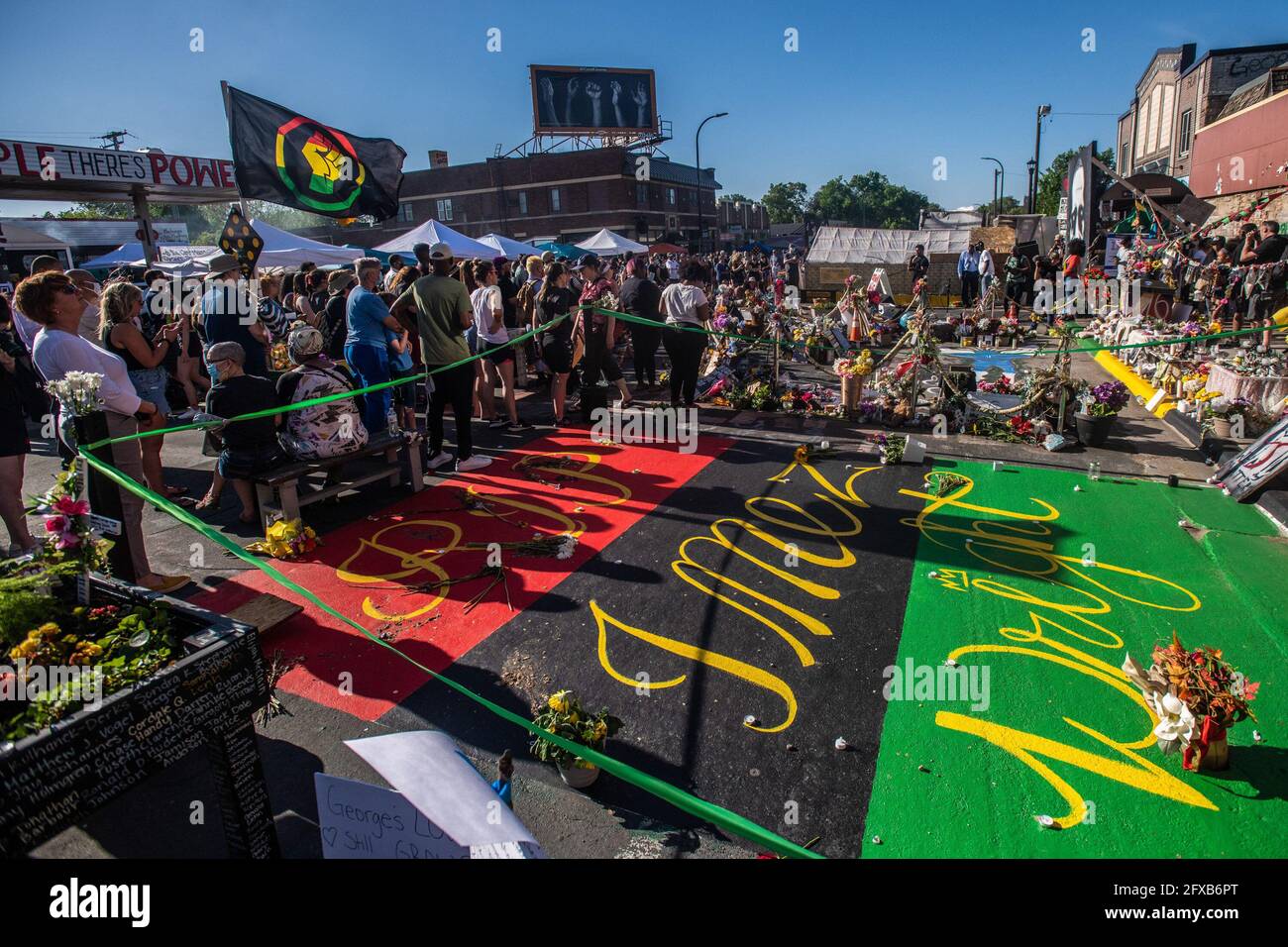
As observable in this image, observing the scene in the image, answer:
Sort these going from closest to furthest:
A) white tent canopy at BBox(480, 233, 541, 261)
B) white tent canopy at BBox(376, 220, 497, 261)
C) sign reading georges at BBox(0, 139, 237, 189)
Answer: sign reading georges at BBox(0, 139, 237, 189)
white tent canopy at BBox(376, 220, 497, 261)
white tent canopy at BBox(480, 233, 541, 261)

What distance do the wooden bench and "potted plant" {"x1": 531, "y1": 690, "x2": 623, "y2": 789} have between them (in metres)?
3.74

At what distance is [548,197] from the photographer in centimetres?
5909

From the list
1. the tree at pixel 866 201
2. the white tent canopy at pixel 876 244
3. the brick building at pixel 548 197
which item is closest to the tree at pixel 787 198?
the tree at pixel 866 201

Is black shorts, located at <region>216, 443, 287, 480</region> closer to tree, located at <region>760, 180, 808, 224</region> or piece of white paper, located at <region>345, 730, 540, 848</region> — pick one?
piece of white paper, located at <region>345, 730, 540, 848</region>

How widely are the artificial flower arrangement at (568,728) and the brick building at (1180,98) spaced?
1588 inches

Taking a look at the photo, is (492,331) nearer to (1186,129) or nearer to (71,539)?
(71,539)

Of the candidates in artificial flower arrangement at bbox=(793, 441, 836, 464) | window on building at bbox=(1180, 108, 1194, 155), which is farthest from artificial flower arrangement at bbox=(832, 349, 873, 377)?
window on building at bbox=(1180, 108, 1194, 155)

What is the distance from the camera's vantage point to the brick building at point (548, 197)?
57125mm

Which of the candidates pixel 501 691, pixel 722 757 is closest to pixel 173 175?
pixel 501 691

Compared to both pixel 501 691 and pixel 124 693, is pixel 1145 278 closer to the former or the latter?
pixel 501 691

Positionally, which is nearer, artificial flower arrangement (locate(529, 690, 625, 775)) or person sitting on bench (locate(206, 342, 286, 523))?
artificial flower arrangement (locate(529, 690, 625, 775))

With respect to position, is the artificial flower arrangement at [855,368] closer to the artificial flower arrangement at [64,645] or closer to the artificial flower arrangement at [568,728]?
the artificial flower arrangement at [568,728]

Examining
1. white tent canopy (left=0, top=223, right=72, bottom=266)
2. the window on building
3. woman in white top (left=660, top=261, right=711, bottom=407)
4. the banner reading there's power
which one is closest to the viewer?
the banner reading there's power

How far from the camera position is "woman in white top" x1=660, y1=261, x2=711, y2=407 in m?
9.87
